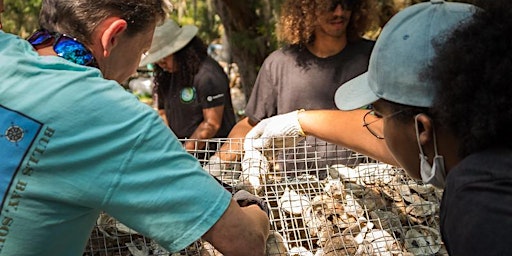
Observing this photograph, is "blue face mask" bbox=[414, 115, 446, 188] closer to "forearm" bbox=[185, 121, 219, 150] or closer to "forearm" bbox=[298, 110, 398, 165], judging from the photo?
"forearm" bbox=[298, 110, 398, 165]

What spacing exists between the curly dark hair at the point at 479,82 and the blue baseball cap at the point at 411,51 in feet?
0.15

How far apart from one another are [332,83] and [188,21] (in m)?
5.31

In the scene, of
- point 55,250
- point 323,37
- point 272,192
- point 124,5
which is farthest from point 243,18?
point 55,250

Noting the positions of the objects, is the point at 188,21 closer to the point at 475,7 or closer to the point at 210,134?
the point at 210,134

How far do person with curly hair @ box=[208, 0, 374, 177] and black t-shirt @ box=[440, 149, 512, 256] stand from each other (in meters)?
1.79

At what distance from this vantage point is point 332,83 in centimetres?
284

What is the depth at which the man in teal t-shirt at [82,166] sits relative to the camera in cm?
104

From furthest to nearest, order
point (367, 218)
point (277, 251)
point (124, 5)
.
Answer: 1. point (367, 218)
2. point (277, 251)
3. point (124, 5)

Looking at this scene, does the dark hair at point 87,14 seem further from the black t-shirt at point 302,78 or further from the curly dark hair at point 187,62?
the curly dark hair at point 187,62

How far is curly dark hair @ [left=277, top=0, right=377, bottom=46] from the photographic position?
293cm

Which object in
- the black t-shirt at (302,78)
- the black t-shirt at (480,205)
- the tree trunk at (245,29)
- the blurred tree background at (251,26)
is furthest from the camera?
the tree trunk at (245,29)

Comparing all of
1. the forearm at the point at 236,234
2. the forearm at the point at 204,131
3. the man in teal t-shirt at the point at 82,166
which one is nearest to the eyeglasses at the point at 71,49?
the man in teal t-shirt at the point at 82,166

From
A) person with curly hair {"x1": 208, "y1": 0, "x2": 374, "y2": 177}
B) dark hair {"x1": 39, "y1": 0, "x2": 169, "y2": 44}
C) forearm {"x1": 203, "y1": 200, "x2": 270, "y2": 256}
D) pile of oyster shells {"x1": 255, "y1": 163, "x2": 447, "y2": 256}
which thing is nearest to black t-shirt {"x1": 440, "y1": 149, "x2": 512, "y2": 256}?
forearm {"x1": 203, "y1": 200, "x2": 270, "y2": 256}

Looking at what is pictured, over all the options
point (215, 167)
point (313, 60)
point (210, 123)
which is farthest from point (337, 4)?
point (215, 167)
